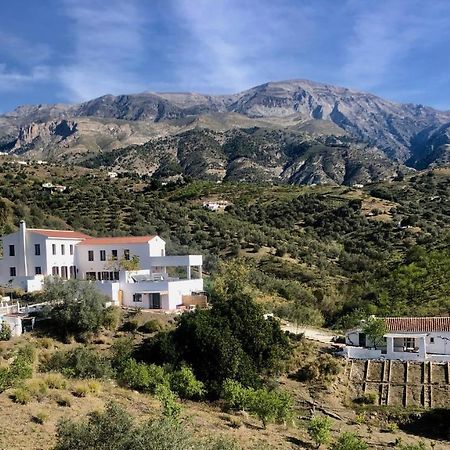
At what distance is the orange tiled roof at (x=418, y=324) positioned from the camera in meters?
35.0

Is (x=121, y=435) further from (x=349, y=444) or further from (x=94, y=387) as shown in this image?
(x=349, y=444)

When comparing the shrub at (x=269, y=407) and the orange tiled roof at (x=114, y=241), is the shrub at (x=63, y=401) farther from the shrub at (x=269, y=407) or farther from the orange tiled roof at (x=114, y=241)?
the orange tiled roof at (x=114, y=241)

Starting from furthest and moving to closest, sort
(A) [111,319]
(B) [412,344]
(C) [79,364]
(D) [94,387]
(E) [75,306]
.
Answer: (B) [412,344] → (A) [111,319] → (E) [75,306] → (C) [79,364] → (D) [94,387]

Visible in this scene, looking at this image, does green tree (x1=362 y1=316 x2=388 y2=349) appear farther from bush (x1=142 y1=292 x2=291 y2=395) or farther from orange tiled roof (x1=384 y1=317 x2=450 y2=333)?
bush (x1=142 y1=292 x2=291 y2=395)

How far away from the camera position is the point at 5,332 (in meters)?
30.4

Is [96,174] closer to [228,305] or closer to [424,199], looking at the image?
[424,199]

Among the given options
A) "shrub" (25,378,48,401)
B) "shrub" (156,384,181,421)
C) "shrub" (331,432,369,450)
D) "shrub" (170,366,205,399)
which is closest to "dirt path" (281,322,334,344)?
"shrub" (170,366,205,399)

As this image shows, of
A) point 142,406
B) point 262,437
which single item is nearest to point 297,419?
point 262,437

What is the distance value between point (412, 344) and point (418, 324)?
135 centimetres

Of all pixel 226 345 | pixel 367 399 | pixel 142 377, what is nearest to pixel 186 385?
pixel 142 377

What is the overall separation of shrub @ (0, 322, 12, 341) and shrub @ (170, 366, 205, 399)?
30.6 ft

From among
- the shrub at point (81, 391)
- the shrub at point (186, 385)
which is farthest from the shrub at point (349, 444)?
the shrub at point (81, 391)

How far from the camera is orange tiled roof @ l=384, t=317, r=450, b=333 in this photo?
35.0m

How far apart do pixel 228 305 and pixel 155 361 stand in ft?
16.3
